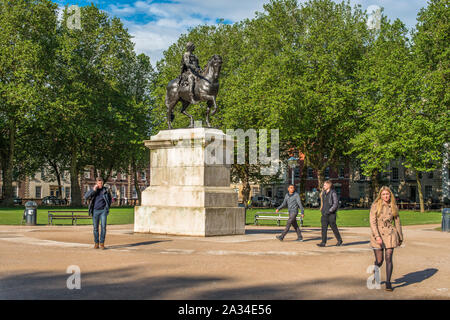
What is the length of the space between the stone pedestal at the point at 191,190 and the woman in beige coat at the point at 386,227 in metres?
8.37

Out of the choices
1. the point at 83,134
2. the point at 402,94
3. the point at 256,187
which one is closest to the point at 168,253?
the point at 402,94

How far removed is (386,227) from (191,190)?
9.23 meters

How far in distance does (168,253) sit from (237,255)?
5.48ft

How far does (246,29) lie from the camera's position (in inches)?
2265

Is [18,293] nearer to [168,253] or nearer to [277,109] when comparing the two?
[168,253]

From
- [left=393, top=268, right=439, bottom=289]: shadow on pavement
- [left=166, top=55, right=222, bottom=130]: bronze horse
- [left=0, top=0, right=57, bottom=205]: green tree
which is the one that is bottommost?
[left=393, top=268, right=439, bottom=289]: shadow on pavement

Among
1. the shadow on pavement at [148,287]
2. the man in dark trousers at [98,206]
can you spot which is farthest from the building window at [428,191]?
the shadow on pavement at [148,287]

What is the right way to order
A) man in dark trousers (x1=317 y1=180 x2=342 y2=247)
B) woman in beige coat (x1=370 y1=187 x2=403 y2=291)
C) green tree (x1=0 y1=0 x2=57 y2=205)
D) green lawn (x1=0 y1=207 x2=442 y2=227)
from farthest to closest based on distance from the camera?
green tree (x1=0 y1=0 x2=57 y2=205) → green lawn (x1=0 y1=207 x2=442 y2=227) → man in dark trousers (x1=317 y1=180 x2=342 y2=247) → woman in beige coat (x1=370 y1=187 x2=403 y2=291)

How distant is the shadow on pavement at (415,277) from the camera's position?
9.34 m

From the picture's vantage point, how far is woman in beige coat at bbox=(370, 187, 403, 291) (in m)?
8.57

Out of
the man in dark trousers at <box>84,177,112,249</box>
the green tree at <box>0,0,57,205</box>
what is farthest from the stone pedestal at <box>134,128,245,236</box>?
the green tree at <box>0,0,57,205</box>

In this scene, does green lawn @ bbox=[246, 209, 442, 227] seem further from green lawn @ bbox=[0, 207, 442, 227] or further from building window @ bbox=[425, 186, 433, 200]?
building window @ bbox=[425, 186, 433, 200]

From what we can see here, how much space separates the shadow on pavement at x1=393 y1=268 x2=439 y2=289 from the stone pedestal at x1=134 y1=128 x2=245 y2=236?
740cm

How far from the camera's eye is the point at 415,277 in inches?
394
